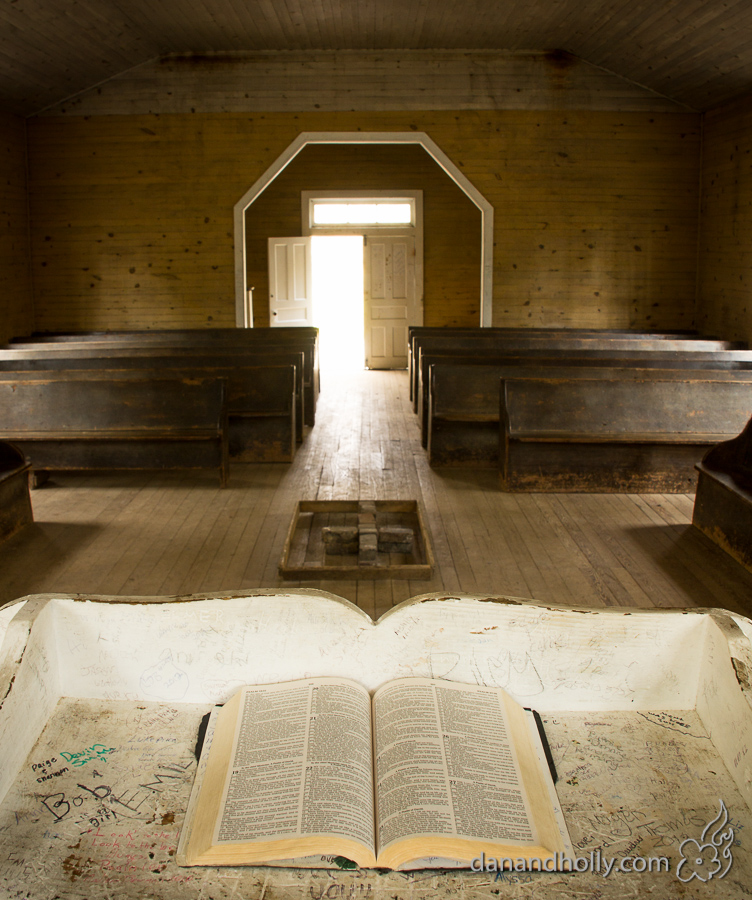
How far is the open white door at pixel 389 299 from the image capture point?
36.1 ft

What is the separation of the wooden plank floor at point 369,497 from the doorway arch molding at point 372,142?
3.79 meters

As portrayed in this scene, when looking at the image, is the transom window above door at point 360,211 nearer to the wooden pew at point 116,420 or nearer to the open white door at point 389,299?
the open white door at point 389,299

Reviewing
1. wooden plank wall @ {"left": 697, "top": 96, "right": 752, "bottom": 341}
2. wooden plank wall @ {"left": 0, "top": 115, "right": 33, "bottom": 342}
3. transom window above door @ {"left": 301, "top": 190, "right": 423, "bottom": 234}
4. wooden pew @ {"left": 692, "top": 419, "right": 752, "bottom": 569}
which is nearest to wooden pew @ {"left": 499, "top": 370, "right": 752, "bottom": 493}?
wooden pew @ {"left": 692, "top": 419, "right": 752, "bottom": 569}

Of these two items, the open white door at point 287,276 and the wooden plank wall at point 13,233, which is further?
the open white door at point 287,276

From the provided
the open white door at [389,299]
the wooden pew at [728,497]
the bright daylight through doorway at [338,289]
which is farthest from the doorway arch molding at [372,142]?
the bright daylight through doorway at [338,289]

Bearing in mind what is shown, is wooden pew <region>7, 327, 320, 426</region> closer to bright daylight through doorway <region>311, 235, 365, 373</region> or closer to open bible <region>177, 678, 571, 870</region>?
open bible <region>177, 678, 571, 870</region>

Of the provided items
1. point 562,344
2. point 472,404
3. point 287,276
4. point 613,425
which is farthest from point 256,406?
point 287,276

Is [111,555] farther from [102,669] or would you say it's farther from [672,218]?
[672,218]

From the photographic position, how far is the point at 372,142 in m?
8.41

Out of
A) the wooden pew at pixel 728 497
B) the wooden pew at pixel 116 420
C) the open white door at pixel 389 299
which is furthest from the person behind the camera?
the open white door at pixel 389 299

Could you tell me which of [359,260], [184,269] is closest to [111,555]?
[184,269]

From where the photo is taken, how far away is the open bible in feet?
3.34

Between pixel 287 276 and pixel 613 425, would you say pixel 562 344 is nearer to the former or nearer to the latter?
pixel 613 425

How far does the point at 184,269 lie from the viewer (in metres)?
8.73
